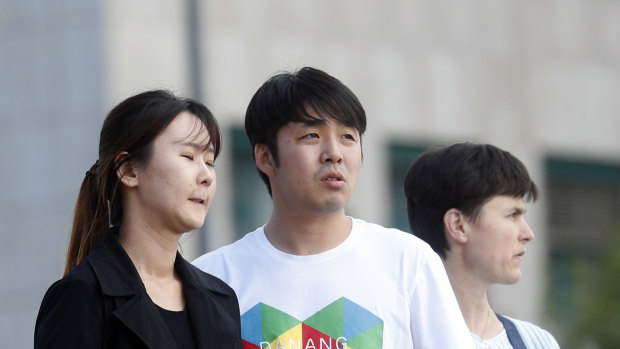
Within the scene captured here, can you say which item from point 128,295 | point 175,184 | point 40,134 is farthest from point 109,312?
point 40,134

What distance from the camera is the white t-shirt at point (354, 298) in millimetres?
5031

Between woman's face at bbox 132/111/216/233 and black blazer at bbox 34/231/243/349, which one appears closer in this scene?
black blazer at bbox 34/231/243/349

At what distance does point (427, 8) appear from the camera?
79.0 ft

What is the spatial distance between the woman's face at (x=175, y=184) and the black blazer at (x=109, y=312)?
0.16 metres

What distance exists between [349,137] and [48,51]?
1577 centimetres

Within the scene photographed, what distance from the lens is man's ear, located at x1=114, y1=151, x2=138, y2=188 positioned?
15.8 ft

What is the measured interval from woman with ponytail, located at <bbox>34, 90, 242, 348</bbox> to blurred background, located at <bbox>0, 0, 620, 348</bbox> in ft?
37.7

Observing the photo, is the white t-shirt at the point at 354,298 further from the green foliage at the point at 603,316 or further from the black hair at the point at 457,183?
the green foliage at the point at 603,316

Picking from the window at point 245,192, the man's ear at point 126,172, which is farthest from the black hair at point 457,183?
the window at point 245,192

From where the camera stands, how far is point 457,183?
5996 millimetres

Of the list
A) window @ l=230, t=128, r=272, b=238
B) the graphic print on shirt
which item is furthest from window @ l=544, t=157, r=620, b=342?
the graphic print on shirt

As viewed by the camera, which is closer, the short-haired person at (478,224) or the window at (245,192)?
the short-haired person at (478,224)

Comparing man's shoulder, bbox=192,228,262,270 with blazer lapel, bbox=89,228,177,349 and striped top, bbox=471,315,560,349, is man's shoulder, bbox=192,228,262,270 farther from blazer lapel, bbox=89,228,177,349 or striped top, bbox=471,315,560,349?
striped top, bbox=471,315,560,349

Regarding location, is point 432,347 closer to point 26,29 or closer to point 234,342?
point 234,342
